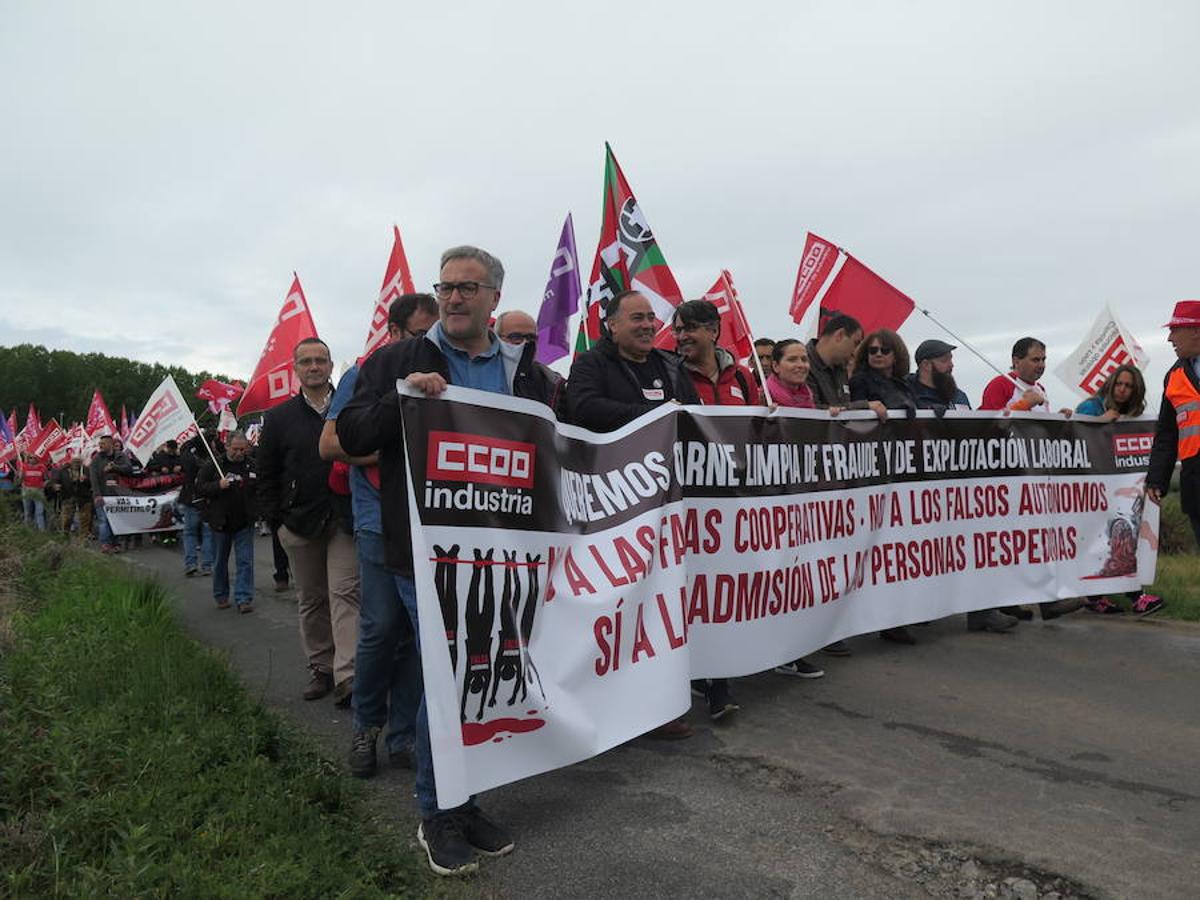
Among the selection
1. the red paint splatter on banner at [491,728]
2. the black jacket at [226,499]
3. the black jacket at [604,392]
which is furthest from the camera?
the black jacket at [226,499]

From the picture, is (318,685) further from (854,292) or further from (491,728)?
(854,292)

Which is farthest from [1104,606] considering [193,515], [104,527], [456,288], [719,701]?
[104,527]

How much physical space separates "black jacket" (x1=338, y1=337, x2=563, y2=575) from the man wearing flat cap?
15.5 feet

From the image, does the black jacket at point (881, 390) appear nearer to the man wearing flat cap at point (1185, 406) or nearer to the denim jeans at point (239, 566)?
the man wearing flat cap at point (1185, 406)

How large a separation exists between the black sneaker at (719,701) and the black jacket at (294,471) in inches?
95.5

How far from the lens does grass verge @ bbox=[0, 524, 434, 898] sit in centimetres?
254

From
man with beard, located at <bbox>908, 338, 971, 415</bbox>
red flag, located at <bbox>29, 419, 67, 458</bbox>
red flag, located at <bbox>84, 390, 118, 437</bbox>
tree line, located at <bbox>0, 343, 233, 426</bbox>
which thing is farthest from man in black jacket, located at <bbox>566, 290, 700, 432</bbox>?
tree line, located at <bbox>0, 343, 233, 426</bbox>

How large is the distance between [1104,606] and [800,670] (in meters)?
3.15

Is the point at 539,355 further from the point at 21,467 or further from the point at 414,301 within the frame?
the point at 21,467

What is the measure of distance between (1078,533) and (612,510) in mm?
4618

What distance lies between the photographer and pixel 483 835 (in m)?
2.96

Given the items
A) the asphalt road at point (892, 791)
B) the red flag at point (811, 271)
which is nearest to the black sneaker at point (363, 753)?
the asphalt road at point (892, 791)

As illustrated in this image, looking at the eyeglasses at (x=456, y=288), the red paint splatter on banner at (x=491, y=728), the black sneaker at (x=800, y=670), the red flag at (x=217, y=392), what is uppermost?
the red flag at (x=217, y=392)

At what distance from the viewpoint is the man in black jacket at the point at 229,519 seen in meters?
8.80
